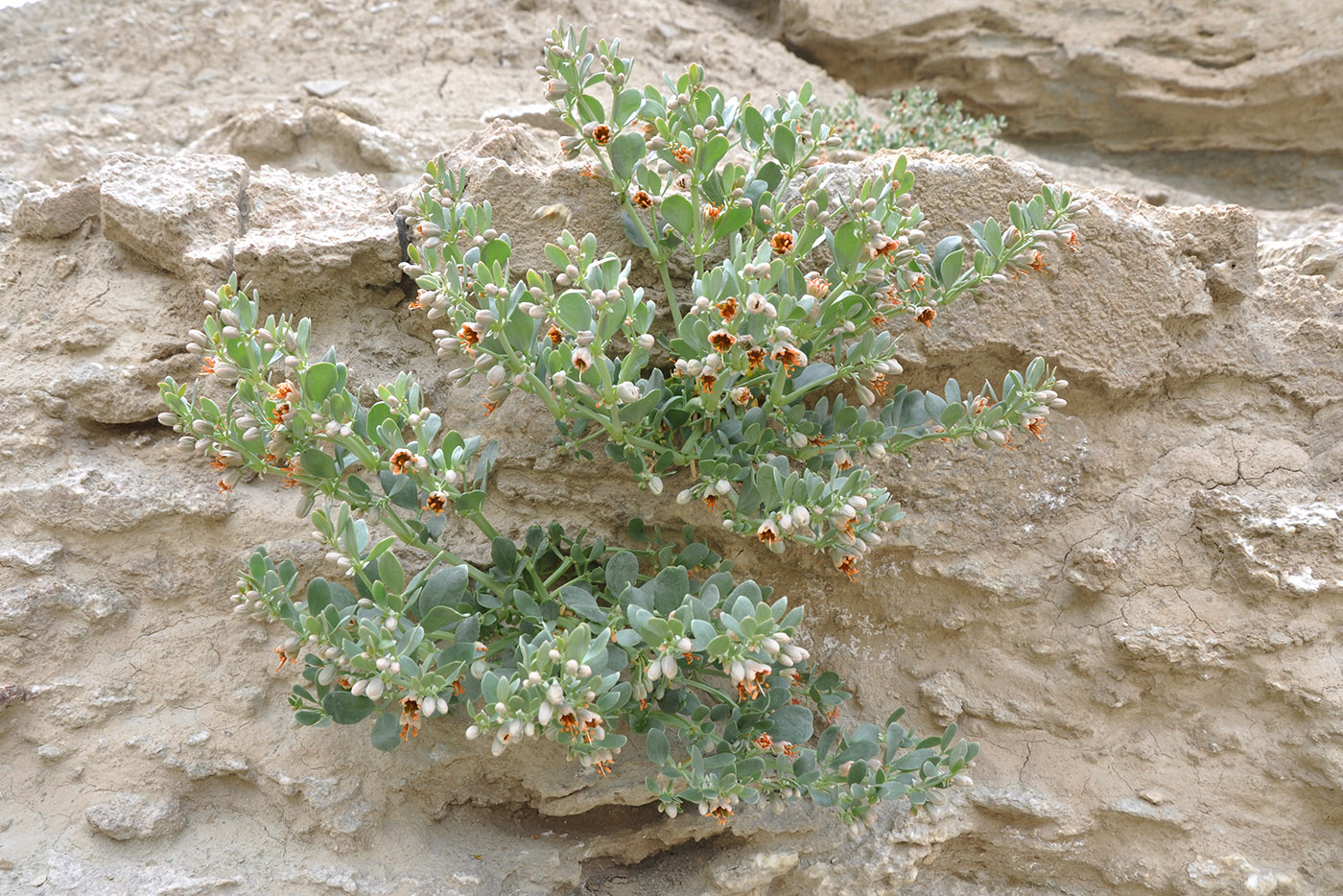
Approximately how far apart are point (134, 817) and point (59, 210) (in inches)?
76.8

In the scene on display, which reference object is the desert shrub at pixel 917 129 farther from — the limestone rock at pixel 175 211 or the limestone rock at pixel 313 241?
the limestone rock at pixel 175 211

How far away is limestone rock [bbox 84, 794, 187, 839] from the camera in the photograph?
2.32m

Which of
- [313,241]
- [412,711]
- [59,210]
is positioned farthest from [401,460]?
[59,210]

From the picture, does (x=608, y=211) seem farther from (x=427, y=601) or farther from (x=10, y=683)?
(x=10, y=683)

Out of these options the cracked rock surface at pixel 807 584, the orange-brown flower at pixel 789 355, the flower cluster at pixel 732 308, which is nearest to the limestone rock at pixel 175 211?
the cracked rock surface at pixel 807 584

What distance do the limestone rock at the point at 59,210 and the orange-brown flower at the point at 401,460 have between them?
187cm

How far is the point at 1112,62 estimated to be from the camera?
204 inches

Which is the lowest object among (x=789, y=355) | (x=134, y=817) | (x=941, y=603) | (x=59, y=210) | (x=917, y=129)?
(x=134, y=817)

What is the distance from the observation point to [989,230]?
2.26 m

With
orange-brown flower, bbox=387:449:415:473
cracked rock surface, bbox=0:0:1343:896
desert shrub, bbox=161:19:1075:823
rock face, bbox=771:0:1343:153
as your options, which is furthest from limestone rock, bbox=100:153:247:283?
rock face, bbox=771:0:1343:153

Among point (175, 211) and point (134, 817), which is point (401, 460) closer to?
point (134, 817)

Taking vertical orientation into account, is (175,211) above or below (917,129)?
below

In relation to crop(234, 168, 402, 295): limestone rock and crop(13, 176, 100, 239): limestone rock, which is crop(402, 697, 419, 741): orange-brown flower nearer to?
crop(234, 168, 402, 295): limestone rock

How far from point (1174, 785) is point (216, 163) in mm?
3677
